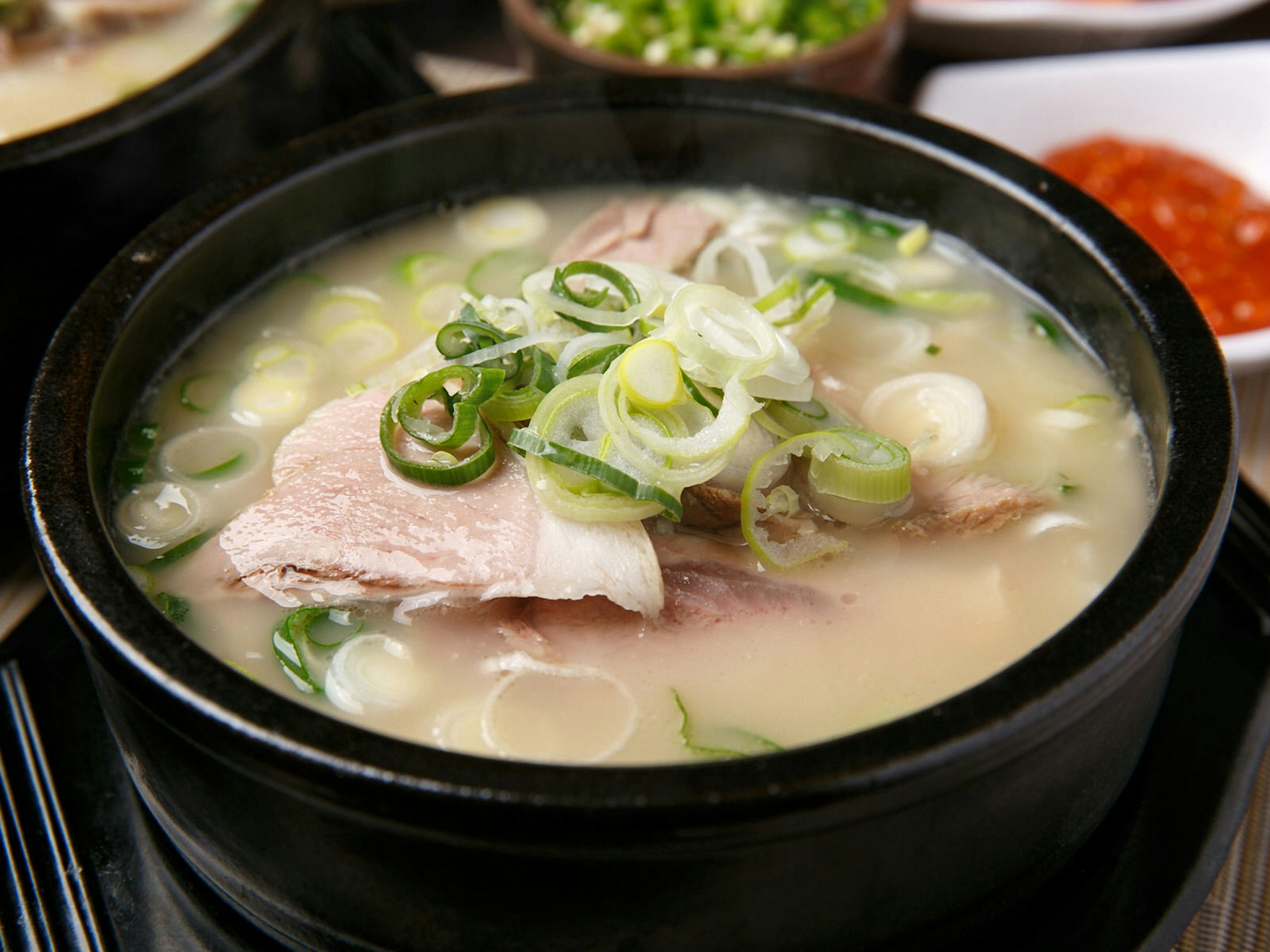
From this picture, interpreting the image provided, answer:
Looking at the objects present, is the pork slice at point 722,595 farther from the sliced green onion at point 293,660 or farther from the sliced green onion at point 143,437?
the sliced green onion at point 143,437

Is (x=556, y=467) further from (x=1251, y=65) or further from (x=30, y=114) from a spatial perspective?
(x=1251, y=65)

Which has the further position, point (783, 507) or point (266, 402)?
point (266, 402)

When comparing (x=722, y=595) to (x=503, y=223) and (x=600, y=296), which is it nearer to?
(x=600, y=296)

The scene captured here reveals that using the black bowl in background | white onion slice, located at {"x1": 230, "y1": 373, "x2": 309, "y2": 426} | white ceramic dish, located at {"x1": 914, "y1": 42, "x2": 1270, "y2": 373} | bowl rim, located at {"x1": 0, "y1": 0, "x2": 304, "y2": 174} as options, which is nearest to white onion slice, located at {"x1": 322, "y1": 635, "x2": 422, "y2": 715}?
white onion slice, located at {"x1": 230, "y1": 373, "x2": 309, "y2": 426}

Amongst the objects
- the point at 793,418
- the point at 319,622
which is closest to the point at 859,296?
the point at 793,418

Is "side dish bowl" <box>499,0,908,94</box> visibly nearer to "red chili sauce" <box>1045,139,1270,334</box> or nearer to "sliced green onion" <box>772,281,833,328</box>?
"red chili sauce" <box>1045,139,1270,334</box>

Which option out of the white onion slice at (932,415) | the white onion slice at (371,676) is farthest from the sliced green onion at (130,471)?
the white onion slice at (932,415)
